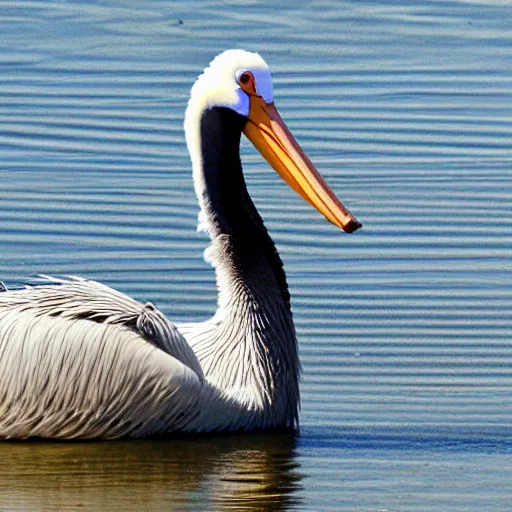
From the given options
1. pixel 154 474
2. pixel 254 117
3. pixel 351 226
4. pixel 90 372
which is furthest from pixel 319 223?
pixel 154 474

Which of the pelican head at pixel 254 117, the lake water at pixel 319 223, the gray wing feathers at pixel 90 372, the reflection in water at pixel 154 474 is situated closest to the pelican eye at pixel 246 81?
the pelican head at pixel 254 117

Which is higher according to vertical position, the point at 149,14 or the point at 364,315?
the point at 149,14

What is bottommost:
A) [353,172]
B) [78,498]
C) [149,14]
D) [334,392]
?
[78,498]

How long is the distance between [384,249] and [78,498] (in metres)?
3.23

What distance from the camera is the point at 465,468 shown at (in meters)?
6.38

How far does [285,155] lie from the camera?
7.32 meters

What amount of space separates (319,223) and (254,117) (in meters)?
2.38

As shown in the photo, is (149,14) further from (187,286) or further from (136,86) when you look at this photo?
(187,286)

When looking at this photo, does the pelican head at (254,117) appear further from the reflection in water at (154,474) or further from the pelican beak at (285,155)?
the reflection in water at (154,474)

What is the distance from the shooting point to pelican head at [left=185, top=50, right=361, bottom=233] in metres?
7.09

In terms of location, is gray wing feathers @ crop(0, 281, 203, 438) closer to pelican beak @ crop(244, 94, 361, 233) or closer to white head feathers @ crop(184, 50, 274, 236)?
white head feathers @ crop(184, 50, 274, 236)

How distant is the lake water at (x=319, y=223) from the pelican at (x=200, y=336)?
10cm

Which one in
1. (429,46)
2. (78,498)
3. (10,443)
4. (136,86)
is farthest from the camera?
(429,46)

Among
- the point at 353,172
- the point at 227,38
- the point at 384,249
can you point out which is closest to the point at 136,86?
the point at 227,38
